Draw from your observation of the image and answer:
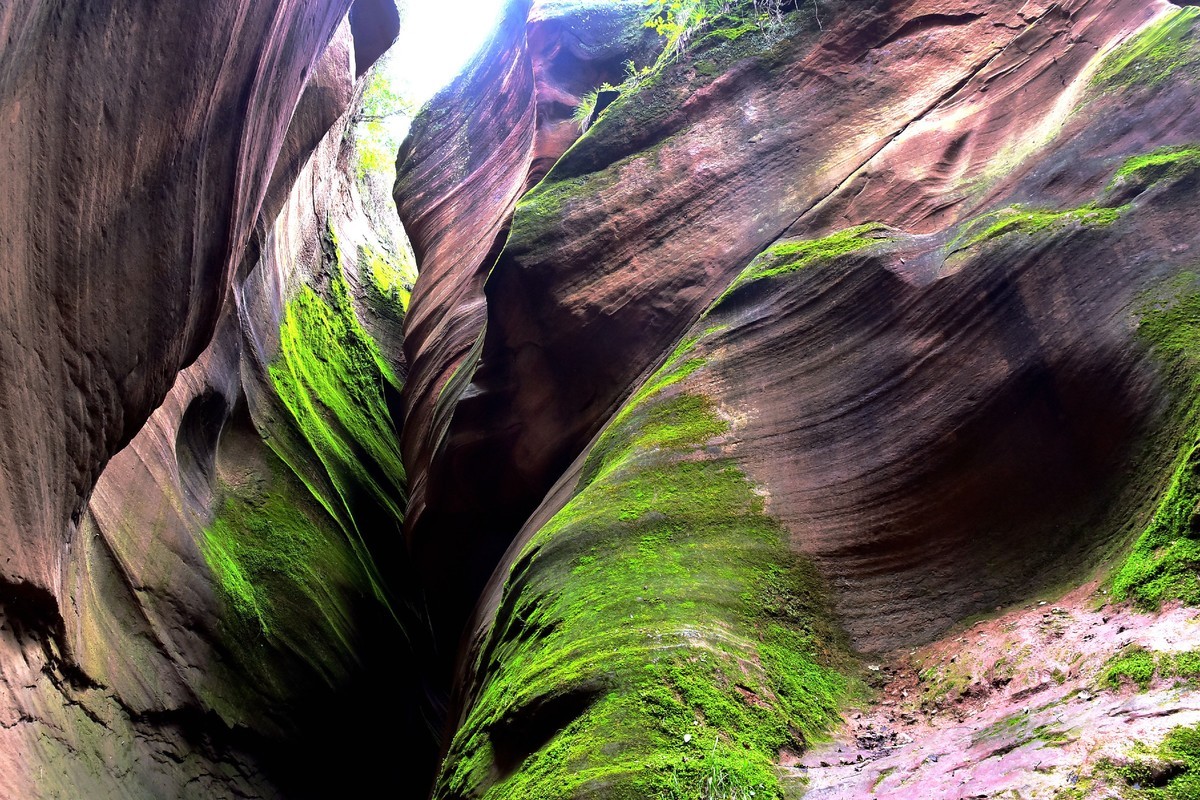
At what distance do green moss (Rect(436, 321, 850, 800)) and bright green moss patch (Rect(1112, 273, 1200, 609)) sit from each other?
5.60 ft

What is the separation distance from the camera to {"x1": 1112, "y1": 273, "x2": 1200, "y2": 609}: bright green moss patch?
361 cm

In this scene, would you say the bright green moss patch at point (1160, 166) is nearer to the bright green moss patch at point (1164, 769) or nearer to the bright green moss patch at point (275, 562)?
the bright green moss patch at point (1164, 769)

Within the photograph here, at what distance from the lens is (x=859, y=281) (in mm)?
6391

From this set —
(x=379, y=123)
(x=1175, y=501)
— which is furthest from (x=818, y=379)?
(x=379, y=123)

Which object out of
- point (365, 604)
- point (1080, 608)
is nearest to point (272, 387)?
point (365, 604)

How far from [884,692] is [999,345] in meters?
2.55

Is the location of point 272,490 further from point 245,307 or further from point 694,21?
point 694,21

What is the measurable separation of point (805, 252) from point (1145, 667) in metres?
4.74

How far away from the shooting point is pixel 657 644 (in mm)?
4523

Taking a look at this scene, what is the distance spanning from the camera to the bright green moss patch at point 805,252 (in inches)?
268

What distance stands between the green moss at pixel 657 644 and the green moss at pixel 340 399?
621 cm

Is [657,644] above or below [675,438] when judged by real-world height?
below

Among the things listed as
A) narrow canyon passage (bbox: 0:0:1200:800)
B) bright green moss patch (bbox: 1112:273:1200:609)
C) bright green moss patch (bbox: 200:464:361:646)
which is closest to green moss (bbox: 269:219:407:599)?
narrow canyon passage (bbox: 0:0:1200:800)

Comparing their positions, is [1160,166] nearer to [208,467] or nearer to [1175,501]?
[1175,501]
